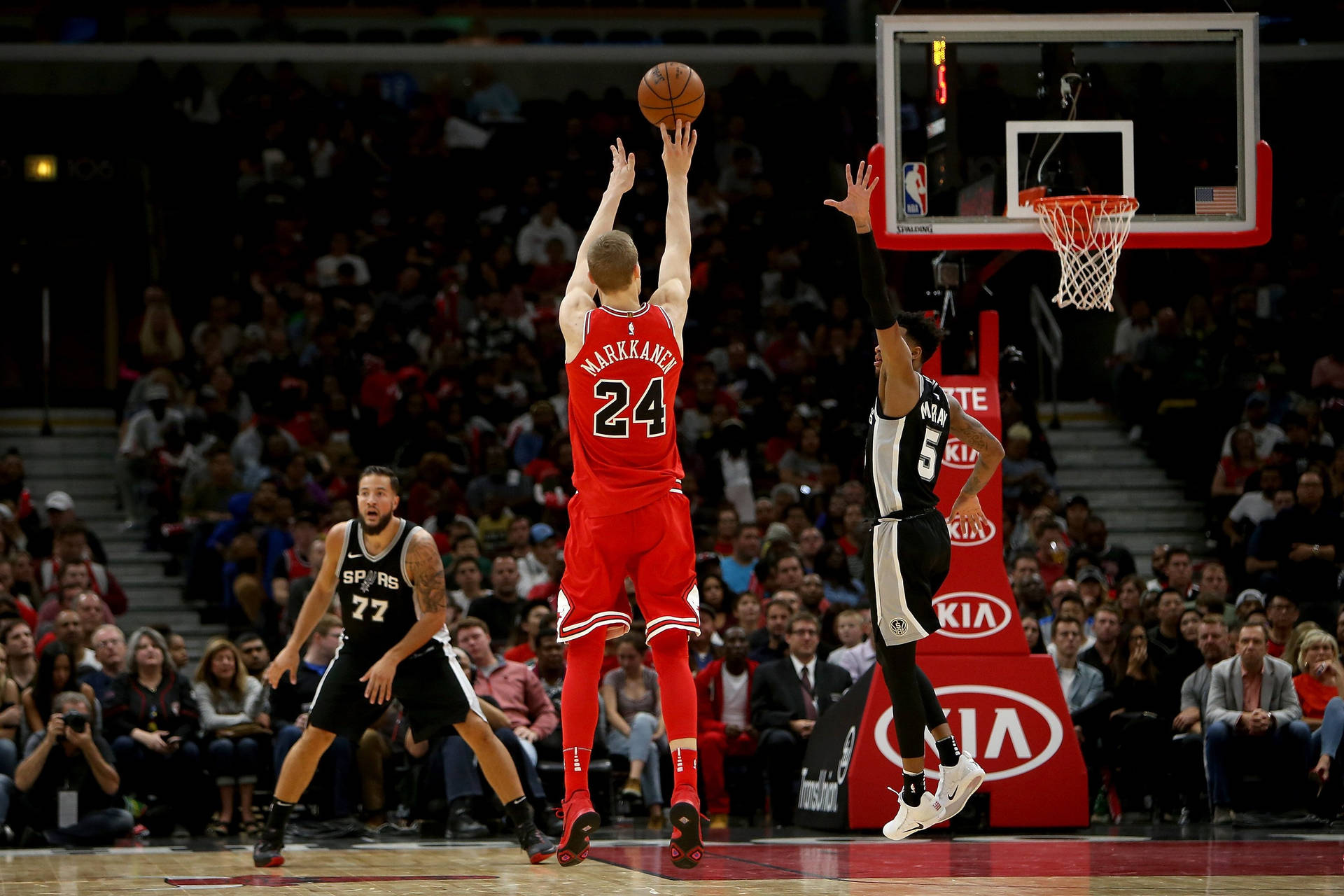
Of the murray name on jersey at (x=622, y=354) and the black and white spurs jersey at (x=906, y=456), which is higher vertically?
the murray name on jersey at (x=622, y=354)

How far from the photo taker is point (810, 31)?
22875 millimetres

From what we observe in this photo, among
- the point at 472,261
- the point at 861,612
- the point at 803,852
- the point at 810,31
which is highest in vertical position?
the point at 810,31

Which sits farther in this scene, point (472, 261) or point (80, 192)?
point (80, 192)

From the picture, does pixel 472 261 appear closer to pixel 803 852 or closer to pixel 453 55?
pixel 453 55

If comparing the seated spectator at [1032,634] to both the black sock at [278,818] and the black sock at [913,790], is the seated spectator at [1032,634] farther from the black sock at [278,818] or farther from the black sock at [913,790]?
the black sock at [278,818]

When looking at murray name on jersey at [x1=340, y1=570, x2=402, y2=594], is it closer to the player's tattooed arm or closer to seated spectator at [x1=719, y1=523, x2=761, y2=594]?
the player's tattooed arm

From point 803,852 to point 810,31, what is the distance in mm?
15985

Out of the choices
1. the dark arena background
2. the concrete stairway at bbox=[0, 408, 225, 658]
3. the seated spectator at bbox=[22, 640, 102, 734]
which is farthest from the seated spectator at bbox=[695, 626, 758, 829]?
the concrete stairway at bbox=[0, 408, 225, 658]

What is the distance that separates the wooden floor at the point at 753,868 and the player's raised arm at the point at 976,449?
5.59 feet

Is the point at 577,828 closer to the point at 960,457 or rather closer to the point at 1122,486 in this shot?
the point at 960,457

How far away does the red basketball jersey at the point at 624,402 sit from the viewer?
651 centimetres

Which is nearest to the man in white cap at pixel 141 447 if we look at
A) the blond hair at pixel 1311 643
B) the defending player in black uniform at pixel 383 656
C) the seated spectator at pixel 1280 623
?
the defending player in black uniform at pixel 383 656

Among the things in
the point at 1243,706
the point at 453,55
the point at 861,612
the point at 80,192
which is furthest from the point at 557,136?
the point at 1243,706

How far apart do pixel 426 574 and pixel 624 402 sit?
238 centimetres
